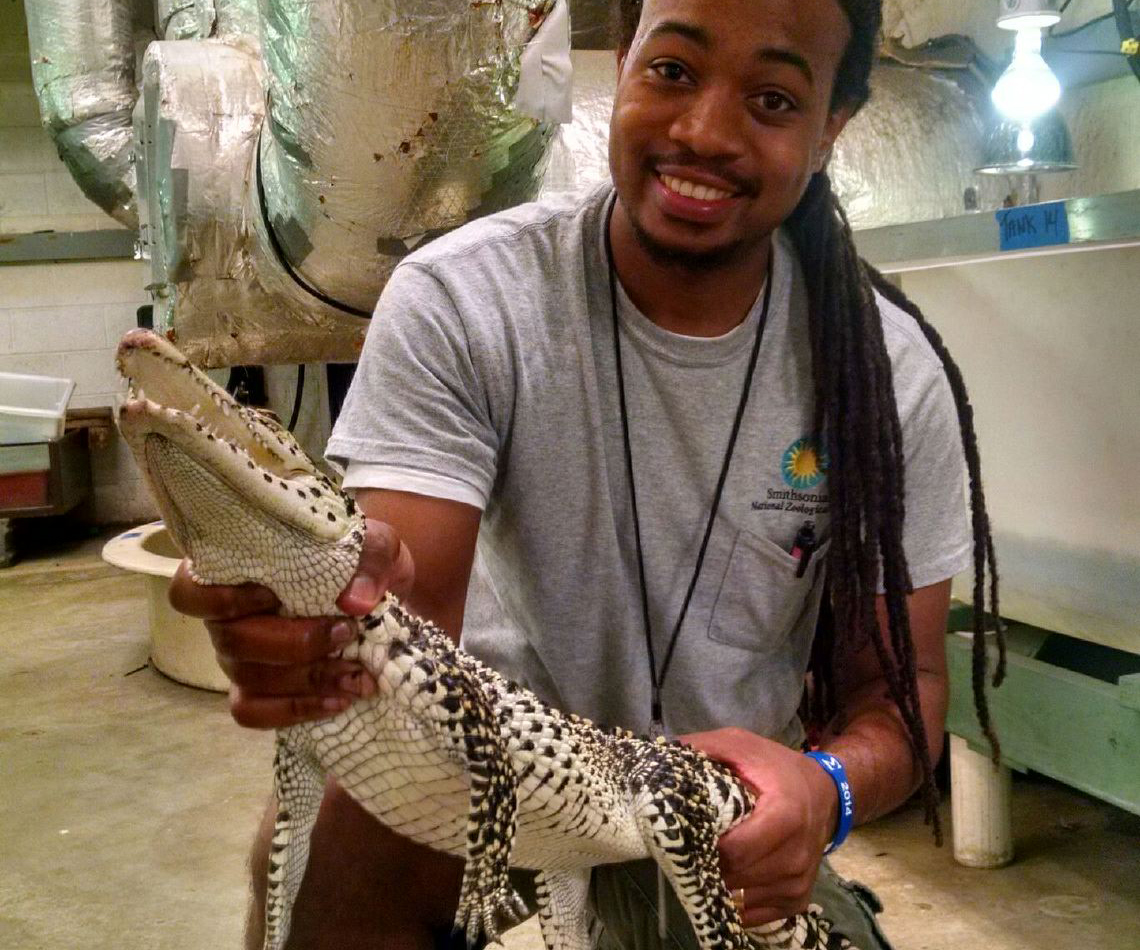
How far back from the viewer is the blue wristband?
1.17 metres

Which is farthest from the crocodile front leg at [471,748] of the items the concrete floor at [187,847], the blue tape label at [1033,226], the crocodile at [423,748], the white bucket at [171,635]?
the white bucket at [171,635]

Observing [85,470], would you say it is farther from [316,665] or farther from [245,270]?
[316,665]

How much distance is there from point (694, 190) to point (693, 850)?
2.16ft

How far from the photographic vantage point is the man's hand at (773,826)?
3.61ft

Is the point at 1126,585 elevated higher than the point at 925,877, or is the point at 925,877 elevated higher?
the point at 1126,585

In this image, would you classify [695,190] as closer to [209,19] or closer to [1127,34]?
[1127,34]

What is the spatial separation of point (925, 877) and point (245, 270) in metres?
2.04

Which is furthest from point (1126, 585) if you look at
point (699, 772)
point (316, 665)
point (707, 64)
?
point (316, 665)

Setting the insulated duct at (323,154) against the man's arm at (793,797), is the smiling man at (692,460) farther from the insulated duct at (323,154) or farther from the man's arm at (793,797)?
the insulated duct at (323,154)

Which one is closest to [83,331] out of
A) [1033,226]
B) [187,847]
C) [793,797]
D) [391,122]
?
[187,847]

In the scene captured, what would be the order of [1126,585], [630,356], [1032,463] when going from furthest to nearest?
[1032,463]
[1126,585]
[630,356]

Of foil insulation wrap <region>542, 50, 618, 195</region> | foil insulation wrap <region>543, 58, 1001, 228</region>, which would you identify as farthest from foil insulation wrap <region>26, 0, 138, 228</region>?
foil insulation wrap <region>543, 58, 1001, 228</region>

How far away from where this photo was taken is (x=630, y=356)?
1.27 metres

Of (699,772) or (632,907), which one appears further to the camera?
(632,907)
